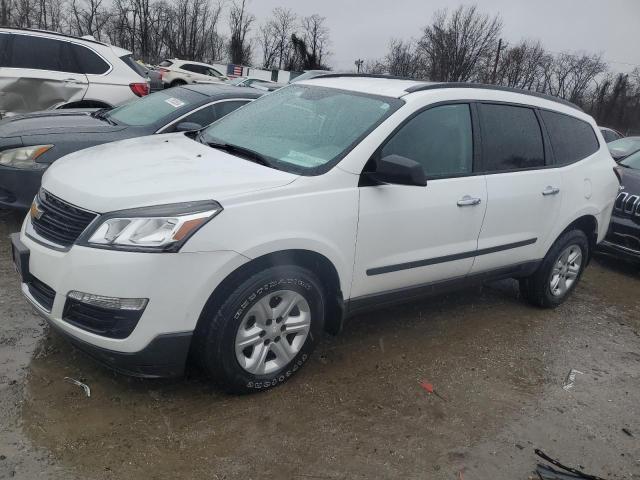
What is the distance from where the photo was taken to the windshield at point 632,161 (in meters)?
6.94

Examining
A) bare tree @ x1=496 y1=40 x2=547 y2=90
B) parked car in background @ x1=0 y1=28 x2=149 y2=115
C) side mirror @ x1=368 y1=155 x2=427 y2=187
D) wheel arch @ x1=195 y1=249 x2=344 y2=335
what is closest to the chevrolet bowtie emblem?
wheel arch @ x1=195 y1=249 x2=344 y2=335

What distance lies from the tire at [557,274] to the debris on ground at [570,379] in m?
1.02

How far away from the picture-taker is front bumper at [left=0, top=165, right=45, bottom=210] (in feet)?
15.4

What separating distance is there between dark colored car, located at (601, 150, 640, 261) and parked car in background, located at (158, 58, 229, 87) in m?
22.5

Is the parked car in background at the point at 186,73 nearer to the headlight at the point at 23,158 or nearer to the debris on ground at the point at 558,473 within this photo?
the headlight at the point at 23,158

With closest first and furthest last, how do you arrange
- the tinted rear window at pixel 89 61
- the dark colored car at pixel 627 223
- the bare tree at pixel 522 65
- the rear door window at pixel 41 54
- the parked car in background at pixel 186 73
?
the dark colored car at pixel 627 223, the rear door window at pixel 41 54, the tinted rear window at pixel 89 61, the parked car in background at pixel 186 73, the bare tree at pixel 522 65

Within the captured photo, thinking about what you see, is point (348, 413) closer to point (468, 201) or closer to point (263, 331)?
point (263, 331)

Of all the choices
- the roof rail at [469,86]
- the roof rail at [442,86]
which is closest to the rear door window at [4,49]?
the roof rail at [442,86]

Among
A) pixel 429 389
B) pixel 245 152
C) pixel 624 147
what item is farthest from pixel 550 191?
pixel 624 147

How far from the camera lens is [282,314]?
3.08 m

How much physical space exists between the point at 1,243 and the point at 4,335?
1764 mm

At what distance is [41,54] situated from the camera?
7414mm

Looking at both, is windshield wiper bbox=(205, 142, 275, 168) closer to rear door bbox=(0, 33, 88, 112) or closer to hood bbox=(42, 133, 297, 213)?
hood bbox=(42, 133, 297, 213)

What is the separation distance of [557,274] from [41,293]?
405cm
